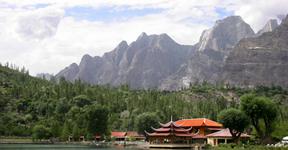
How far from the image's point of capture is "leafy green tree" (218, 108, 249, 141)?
80.3 meters

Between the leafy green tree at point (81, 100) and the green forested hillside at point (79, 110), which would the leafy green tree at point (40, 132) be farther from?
the leafy green tree at point (81, 100)

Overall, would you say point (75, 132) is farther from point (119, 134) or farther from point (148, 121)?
point (148, 121)

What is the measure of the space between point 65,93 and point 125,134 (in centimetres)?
4789

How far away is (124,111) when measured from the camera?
Answer: 480ft

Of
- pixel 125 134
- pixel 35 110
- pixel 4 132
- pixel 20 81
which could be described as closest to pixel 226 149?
pixel 125 134

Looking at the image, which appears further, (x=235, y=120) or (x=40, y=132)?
(x=40, y=132)

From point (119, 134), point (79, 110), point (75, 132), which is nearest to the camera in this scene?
point (75, 132)

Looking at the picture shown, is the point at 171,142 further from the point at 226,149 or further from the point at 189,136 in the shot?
the point at 226,149

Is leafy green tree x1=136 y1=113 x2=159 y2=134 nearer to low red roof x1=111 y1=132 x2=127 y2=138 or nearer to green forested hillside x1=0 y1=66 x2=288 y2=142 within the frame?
green forested hillside x1=0 y1=66 x2=288 y2=142

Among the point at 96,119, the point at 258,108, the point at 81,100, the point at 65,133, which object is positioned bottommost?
the point at 65,133

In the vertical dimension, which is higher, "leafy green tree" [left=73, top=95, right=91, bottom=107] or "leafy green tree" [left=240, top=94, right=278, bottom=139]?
"leafy green tree" [left=73, top=95, right=91, bottom=107]

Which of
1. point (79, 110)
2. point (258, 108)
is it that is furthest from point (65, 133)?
point (258, 108)

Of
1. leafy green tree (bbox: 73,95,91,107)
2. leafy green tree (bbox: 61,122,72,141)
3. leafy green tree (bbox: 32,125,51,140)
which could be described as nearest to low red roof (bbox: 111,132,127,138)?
leafy green tree (bbox: 61,122,72,141)

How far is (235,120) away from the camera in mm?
80875
